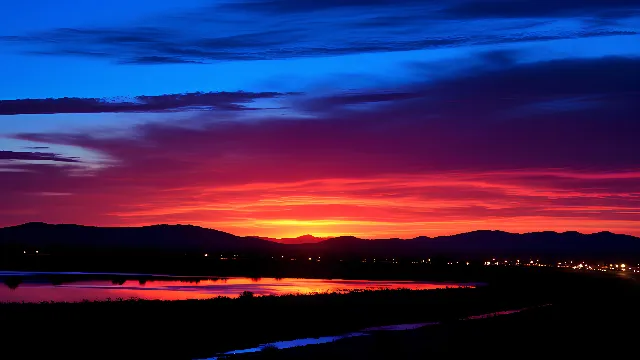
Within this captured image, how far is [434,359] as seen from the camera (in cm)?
2347

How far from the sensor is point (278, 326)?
3384 centimetres

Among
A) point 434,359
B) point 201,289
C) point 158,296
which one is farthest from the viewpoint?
point 201,289

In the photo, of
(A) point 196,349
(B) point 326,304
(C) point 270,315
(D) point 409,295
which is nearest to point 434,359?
(A) point 196,349

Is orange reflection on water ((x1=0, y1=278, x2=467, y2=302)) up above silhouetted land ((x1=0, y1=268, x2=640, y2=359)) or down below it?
above

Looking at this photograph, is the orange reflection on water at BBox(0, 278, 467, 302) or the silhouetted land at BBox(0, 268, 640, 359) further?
the orange reflection on water at BBox(0, 278, 467, 302)

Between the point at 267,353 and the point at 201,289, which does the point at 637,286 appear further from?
the point at 267,353

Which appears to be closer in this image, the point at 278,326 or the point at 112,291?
the point at 278,326

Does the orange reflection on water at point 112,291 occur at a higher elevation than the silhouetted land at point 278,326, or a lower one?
higher

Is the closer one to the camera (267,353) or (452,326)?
(267,353)

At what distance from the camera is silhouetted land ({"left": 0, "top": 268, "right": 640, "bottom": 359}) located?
83.1 feet

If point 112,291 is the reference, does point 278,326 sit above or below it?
below

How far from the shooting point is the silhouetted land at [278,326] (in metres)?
25.3

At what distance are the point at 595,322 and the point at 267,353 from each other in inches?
656

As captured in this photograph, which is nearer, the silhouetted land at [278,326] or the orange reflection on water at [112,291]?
the silhouetted land at [278,326]
